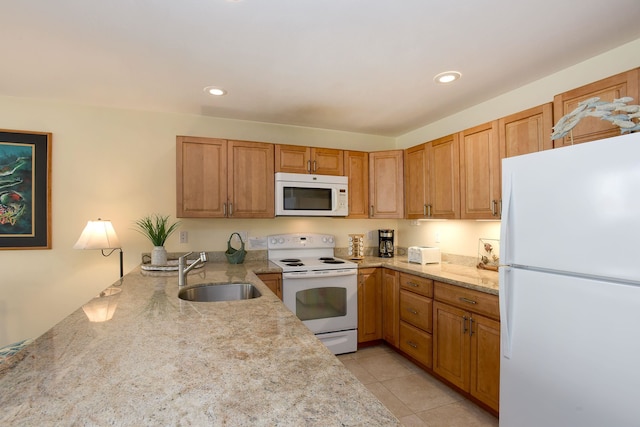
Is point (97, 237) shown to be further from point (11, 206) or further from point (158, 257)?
point (11, 206)

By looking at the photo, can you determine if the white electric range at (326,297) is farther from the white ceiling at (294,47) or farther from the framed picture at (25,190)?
the framed picture at (25,190)

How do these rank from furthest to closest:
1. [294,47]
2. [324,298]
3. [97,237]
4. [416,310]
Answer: [324,298]
[416,310]
[97,237]
[294,47]

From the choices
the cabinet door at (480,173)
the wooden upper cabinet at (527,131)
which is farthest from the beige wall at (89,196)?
the wooden upper cabinet at (527,131)

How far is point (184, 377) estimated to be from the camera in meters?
0.83

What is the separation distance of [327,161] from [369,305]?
1528 mm

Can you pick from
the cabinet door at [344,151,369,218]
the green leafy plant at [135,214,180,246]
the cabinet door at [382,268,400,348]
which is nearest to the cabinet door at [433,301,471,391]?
the cabinet door at [382,268,400,348]

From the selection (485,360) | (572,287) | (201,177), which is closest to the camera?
(572,287)

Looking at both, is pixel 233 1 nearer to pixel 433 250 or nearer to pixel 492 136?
pixel 492 136

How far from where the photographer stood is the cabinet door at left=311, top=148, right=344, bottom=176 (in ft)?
10.5

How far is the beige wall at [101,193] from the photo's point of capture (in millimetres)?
2631

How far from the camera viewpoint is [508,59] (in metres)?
2.02

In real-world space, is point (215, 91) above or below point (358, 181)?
→ above

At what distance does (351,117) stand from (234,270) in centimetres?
187

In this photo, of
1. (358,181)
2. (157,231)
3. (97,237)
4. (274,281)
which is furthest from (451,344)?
(97,237)
